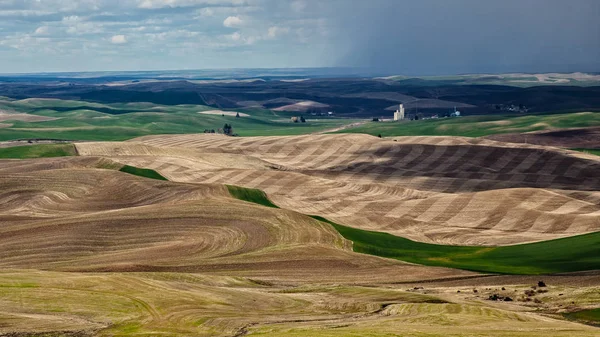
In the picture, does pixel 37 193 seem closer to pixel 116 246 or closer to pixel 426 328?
pixel 116 246

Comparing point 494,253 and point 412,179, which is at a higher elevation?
point 494,253

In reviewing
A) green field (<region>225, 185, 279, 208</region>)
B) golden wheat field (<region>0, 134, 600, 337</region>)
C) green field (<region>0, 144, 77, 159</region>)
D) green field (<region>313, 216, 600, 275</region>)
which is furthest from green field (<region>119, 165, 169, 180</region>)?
green field (<region>313, 216, 600, 275</region>)

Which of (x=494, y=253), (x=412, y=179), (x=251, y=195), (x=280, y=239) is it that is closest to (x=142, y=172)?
(x=251, y=195)

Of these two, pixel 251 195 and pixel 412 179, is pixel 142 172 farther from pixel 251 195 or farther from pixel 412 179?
pixel 412 179

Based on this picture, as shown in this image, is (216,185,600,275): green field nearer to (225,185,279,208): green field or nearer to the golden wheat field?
the golden wheat field

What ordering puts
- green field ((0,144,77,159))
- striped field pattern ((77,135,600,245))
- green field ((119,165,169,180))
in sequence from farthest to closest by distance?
green field ((0,144,77,159))
green field ((119,165,169,180))
striped field pattern ((77,135,600,245))

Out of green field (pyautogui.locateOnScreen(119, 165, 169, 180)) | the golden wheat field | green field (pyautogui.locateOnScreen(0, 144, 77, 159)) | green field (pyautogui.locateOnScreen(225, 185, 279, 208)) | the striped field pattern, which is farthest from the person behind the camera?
green field (pyautogui.locateOnScreen(0, 144, 77, 159))

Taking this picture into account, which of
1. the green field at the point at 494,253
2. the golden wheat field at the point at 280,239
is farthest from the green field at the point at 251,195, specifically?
the green field at the point at 494,253
